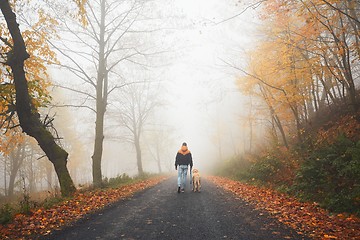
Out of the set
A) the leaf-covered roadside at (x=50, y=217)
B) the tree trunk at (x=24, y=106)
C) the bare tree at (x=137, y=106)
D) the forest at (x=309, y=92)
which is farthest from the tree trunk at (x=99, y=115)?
the bare tree at (x=137, y=106)

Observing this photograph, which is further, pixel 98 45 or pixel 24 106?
pixel 98 45

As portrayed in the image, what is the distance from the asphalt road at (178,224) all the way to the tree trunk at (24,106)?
Result: 3157mm

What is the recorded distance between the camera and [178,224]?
220 inches

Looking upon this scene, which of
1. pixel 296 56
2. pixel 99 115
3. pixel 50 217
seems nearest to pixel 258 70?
pixel 296 56

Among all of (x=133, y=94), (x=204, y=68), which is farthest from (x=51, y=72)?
(x=204, y=68)

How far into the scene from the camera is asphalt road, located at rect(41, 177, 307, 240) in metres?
4.79

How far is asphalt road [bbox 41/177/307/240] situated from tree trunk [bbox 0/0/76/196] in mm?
3157

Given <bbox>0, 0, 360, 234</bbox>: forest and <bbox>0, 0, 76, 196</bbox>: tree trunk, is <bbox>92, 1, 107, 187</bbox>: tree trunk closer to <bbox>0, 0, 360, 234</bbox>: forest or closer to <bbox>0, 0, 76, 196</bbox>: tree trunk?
<bbox>0, 0, 360, 234</bbox>: forest

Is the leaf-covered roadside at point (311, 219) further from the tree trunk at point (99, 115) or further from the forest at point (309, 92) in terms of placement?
the tree trunk at point (99, 115)

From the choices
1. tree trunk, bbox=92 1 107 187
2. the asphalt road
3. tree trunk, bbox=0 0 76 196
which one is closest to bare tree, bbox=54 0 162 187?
tree trunk, bbox=92 1 107 187

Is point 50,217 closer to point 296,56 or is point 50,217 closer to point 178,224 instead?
point 178,224

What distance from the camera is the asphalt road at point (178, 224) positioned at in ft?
15.7

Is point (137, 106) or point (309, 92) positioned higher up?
point (137, 106)

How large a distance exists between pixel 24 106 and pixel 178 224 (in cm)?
652
